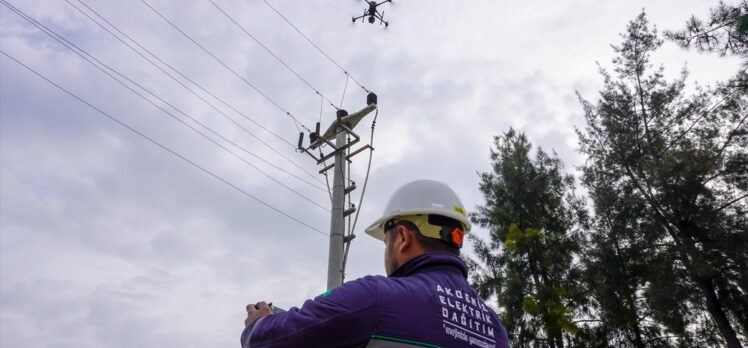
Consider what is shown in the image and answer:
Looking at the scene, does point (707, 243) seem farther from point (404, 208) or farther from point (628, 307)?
point (404, 208)

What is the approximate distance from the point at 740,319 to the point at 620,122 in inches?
315

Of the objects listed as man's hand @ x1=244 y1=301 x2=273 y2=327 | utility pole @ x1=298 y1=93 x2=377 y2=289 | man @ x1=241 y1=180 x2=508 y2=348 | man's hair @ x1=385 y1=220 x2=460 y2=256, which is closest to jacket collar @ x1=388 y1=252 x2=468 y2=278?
man @ x1=241 y1=180 x2=508 y2=348

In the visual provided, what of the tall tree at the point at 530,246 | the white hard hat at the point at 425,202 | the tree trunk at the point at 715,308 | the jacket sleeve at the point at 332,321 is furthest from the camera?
the tall tree at the point at 530,246

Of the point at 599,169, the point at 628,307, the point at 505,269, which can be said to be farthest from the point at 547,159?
the point at 628,307

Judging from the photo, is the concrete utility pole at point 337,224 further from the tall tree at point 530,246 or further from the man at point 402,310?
the tall tree at point 530,246

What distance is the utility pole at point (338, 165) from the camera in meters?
7.56

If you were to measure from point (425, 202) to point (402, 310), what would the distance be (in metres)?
0.90

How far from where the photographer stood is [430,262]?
6.45ft

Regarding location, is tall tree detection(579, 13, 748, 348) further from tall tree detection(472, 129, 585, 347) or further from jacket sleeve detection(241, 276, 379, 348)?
jacket sleeve detection(241, 276, 379, 348)

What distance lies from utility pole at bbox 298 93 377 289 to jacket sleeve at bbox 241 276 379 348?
18.7 ft

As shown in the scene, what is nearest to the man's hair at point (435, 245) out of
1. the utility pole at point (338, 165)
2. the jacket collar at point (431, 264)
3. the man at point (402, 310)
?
the man at point (402, 310)

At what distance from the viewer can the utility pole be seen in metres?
7.56

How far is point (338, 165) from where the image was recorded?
9.16 meters

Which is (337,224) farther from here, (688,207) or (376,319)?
(688,207)
